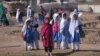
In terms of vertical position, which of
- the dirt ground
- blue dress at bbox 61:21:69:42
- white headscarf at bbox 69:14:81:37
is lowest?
the dirt ground

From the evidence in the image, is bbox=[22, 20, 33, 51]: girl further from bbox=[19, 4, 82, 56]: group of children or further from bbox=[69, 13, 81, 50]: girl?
bbox=[69, 13, 81, 50]: girl

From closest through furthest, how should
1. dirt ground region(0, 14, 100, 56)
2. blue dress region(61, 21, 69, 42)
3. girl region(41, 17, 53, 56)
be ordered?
girl region(41, 17, 53, 56) → dirt ground region(0, 14, 100, 56) → blue dress region(61, 21, 69, 42)

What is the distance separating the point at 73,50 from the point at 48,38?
1960 mm

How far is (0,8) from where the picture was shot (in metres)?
30.6

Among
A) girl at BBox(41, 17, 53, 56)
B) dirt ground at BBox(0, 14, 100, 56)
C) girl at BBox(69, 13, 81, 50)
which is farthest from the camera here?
girl at BBox(69, 13, 81, 50)

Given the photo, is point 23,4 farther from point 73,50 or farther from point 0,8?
point 73,50

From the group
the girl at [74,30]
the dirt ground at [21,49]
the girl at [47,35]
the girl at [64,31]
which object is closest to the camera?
the girl at [47,35]

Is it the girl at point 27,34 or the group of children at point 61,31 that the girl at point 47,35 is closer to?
the group of children at point 61,31

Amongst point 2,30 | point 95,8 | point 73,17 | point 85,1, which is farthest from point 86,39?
point 85,1

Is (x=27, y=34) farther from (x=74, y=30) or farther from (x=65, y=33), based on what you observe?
(x=74, y=30)

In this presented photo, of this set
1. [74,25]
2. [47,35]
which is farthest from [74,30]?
[47,35]

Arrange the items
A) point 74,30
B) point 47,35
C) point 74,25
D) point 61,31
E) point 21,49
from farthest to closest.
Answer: point 21,49, point 61,31, point 74,30, point 74,25, point 47,35

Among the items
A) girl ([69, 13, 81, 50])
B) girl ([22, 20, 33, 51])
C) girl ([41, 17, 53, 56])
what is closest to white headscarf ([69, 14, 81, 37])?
girl ([69, 13, 81, 50])

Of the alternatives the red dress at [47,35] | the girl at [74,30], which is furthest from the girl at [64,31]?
the red dress at [47,35]
